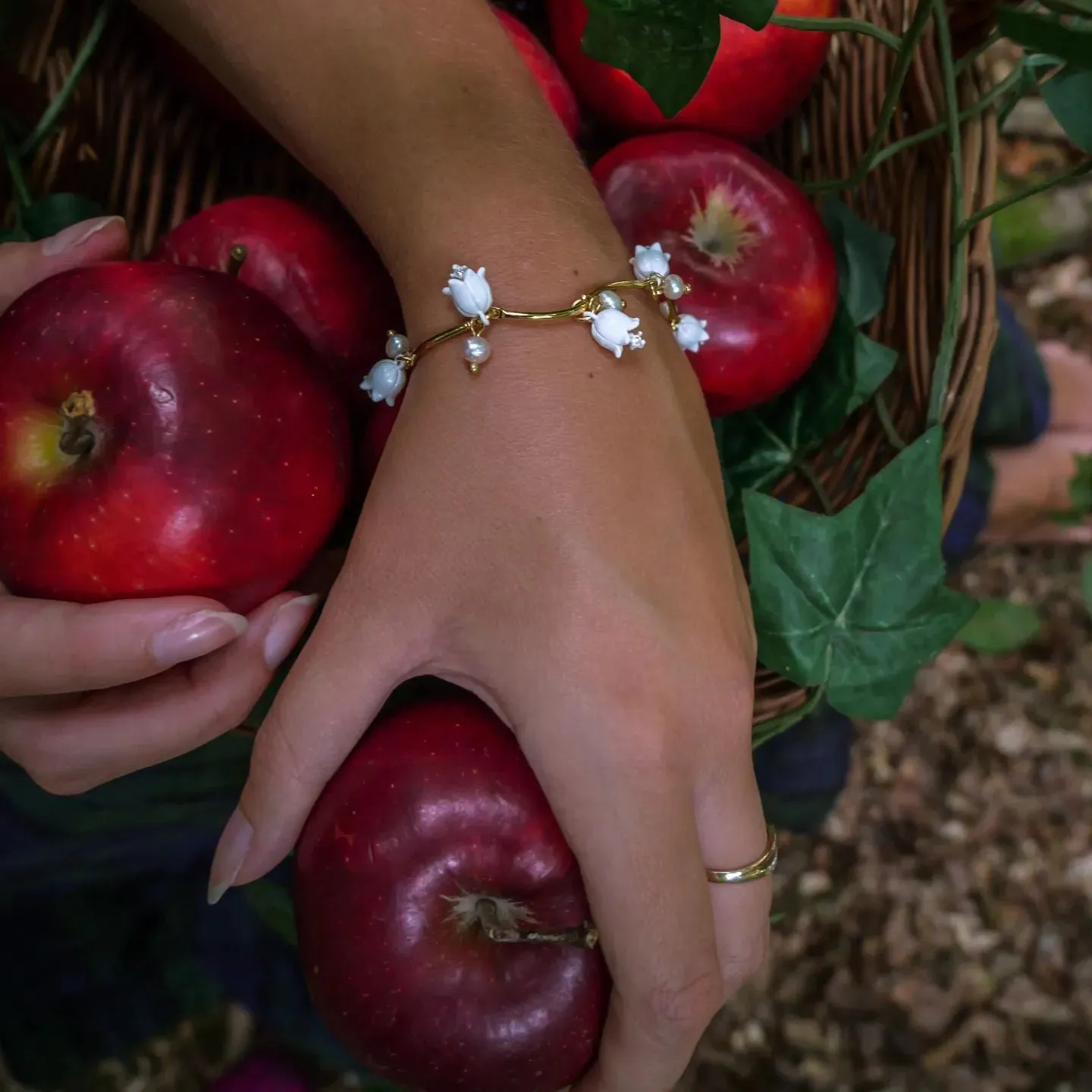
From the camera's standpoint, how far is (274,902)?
2.50ft

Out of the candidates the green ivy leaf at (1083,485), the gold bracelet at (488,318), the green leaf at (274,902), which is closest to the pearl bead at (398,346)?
the gold bracelet at (488,318)

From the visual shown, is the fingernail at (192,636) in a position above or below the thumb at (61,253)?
below

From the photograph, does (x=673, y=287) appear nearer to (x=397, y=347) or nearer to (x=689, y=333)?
(x=689, y=333)

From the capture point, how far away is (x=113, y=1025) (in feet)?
3.36

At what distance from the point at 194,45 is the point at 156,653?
387mm

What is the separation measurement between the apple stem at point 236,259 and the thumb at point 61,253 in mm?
63

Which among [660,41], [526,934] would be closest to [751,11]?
[660,41]

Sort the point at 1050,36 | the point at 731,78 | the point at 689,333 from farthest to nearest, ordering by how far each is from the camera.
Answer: the point at 731,78 < the point at 689,333 < the point at 1050,36

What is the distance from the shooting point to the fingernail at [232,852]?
52 centimetres

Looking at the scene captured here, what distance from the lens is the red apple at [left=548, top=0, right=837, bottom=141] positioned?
71cm

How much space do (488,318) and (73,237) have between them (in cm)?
26

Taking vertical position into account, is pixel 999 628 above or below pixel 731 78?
below

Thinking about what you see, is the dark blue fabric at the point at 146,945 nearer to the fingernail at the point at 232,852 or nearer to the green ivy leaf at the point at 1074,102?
the fingernail at the point at 232,852

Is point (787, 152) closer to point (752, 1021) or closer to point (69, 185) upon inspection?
point (69, 185)
